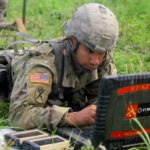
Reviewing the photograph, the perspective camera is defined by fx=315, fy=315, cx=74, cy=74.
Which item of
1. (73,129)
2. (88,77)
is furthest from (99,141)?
(88,77)

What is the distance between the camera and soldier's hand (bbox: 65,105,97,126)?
8.09 ft

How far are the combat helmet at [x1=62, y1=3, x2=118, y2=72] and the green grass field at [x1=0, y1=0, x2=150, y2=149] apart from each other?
1.09m

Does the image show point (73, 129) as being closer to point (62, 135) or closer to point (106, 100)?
point (62, 135)

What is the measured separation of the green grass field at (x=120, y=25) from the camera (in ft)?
15.4

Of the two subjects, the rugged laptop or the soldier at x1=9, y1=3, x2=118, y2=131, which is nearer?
the rugged laptop

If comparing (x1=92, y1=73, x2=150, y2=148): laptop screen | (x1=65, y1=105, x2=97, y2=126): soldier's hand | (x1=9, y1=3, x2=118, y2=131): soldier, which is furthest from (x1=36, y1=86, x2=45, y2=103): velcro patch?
(x1=92, y1=73, x2=150, y2=148): laptop screen

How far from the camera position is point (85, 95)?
11.6 ft

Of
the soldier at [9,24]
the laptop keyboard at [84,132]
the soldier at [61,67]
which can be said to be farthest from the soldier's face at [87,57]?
the soldier at [9,24]

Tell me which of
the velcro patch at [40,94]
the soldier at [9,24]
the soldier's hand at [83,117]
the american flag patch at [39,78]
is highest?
the soldier at [9,24]

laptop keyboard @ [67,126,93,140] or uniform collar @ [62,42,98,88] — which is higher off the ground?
uniform collar @ [62,42,98,88]

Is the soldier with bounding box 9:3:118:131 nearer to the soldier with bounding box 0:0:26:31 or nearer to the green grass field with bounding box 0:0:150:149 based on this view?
the green grass field with bounding box 0:0:150:149

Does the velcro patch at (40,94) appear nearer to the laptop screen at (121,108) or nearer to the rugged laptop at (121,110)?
the rugged laptop at (121,110)

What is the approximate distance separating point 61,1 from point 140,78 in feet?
24.7

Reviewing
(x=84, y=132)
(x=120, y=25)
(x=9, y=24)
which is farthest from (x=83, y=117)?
(x=9, y=24)
